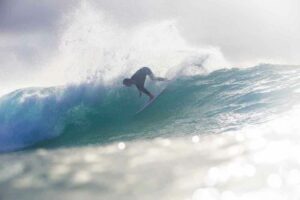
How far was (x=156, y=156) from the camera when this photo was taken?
8.84 meters

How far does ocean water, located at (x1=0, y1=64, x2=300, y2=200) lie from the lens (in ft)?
23.5

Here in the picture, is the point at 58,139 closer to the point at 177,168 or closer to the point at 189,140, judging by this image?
the point at 189,140

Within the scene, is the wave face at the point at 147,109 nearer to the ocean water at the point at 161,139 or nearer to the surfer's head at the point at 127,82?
the ocean water at the point at 161,139

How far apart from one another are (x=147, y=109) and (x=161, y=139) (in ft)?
11.0

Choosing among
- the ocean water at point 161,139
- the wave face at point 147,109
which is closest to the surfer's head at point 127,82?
the wave face at point 147,109

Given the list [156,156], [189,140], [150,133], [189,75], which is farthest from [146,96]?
[156,156]

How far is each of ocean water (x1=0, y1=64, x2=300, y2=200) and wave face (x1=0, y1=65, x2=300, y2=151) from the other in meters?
0.04

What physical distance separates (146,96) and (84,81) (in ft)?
9.75

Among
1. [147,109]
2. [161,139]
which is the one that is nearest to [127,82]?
[147,109]

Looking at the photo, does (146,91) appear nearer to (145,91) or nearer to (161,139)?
(145,91)

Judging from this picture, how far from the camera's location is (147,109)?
13641 millimetres

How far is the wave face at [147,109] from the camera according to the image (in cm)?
1148

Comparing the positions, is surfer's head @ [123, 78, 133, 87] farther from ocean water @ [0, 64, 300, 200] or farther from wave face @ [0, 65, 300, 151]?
ocean water @ [0, 64, 300, 200]

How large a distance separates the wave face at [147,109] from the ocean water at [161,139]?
0.04 meters
